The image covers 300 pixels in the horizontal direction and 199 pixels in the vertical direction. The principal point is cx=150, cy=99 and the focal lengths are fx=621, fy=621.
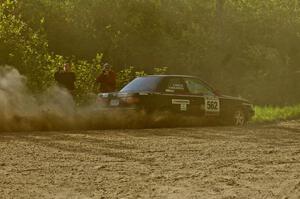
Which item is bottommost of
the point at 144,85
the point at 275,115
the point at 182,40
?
the point at 275,115

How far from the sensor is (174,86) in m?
15.6

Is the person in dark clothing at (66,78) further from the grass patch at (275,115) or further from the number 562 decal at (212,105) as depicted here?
the grass patch at (275,115)

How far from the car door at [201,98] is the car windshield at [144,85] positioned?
37.3 inches

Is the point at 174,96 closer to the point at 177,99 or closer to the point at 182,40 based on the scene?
the point at 177,99

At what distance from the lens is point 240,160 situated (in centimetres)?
891

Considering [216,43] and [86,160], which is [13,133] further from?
[216,43]

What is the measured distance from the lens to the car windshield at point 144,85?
1524 centimetres

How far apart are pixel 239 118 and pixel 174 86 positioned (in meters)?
2.43

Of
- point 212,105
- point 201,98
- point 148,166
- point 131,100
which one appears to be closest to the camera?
point 148,166

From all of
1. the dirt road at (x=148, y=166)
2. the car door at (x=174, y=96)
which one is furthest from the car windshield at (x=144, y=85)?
the dirt road at (x=148, y=166)

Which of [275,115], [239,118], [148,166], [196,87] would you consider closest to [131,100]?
[196,87]

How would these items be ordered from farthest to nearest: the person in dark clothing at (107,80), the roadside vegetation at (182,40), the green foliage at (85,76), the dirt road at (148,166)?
the roadside vegetation at (182,40) < the green foliage at (85,76) < the person in dark clothing at (107,80) < the dirt road at (148,166)

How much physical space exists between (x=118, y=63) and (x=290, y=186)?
25181 mm

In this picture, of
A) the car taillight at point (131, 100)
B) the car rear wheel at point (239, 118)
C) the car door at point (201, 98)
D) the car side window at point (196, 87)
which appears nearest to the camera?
the car taillight at point (131, 100)
